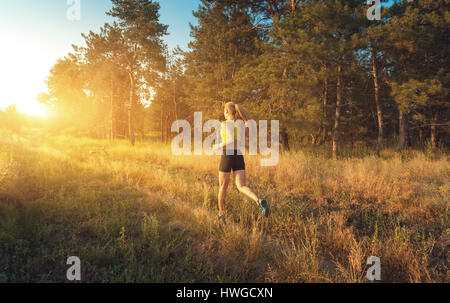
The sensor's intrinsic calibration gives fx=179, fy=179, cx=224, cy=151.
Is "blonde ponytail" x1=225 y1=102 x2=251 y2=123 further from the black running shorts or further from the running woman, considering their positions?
A: the black running shorts

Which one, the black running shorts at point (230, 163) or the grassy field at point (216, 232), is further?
the black running shorts at point (230, 163)

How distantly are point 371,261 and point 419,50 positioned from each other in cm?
1211

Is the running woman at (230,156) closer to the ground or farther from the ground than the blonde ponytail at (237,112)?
closer to the ground

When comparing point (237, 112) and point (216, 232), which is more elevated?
point (237, 112)

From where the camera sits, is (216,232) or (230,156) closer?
(216,232)

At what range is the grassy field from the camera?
7.20ft

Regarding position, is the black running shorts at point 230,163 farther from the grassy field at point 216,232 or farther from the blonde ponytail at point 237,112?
the grassy field at point 216,232

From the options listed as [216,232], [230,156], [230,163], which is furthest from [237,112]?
[216,232]

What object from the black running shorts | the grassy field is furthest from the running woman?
the grassy field

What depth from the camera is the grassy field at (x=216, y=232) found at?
219 centimetres

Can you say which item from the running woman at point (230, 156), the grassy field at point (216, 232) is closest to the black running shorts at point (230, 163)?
the running woman at point (230, 156)

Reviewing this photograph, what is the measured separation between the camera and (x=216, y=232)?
119 inches

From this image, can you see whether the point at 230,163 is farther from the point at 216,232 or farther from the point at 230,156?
the point at 216,232
